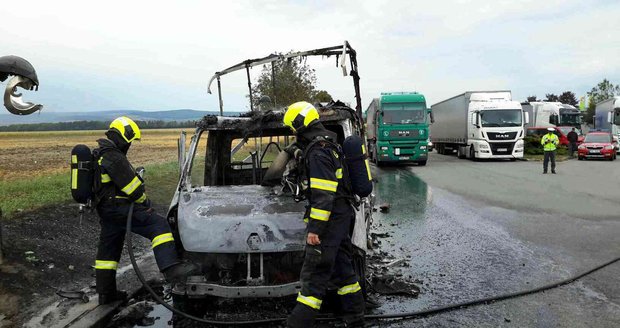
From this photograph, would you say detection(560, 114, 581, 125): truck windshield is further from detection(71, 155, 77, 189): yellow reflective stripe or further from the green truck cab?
detection(71, 155, 77, 189): yellow reflective stripe

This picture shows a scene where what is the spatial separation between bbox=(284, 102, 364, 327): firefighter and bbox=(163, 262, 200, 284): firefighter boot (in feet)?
3.21

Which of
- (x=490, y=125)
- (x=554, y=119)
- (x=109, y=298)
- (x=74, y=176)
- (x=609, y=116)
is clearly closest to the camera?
(x=74, y=176)

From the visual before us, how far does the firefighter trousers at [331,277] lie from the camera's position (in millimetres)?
4172

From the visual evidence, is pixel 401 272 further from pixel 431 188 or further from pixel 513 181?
pixel 513 181

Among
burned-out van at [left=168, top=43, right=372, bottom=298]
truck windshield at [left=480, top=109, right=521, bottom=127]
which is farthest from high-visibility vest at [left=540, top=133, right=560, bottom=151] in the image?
burned-out van at [left=168, top=43, right=372, bottom=298]

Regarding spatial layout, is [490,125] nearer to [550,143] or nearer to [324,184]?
[550,143]

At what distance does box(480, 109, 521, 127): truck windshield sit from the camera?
81.0 feet

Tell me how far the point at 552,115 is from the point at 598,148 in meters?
9.06

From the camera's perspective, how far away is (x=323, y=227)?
4.12 meters

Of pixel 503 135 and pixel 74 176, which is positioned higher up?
pixel 74 176

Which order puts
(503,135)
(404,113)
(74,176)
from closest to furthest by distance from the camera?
(74,176) → (404,113) → (503,135)

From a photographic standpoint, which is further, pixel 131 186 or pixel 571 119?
pixel 571 119

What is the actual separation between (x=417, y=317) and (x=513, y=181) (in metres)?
12.2

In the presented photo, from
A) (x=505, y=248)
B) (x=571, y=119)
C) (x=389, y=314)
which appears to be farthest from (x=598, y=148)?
(x=389, y=314)
